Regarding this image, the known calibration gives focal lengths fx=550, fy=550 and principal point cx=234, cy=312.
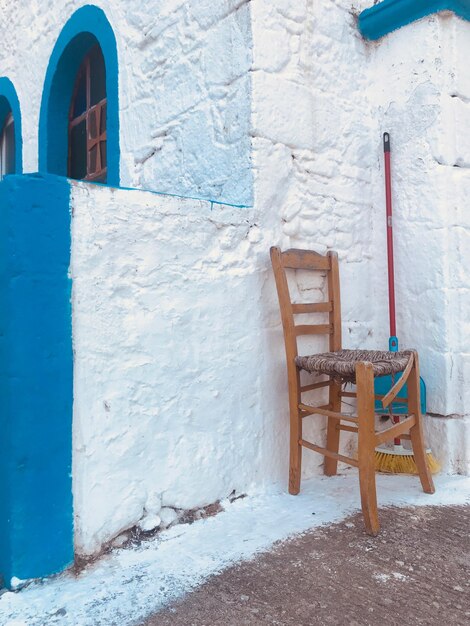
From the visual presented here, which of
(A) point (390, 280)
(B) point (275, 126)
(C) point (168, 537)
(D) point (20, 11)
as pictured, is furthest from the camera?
(D) point (20, 11)

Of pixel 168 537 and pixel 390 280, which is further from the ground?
pixel 390 280

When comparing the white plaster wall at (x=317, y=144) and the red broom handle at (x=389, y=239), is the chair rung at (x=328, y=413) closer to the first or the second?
the white plaster wall at (x=317, y=144)

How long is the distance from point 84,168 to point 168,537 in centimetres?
326

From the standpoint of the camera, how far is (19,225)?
71.0 inches

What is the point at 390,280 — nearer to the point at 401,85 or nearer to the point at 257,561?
the point at 401,85

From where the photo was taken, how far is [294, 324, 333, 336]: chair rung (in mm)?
2564

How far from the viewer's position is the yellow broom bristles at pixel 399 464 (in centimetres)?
276

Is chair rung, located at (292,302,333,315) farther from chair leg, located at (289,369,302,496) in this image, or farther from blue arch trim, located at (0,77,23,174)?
blue arch trim, located at (0,77,23,174)

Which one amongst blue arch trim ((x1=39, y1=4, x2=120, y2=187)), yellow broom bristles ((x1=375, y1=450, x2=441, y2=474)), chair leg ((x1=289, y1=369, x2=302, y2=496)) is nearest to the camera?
chair leg ((x1=289, y1=369, x2=302, y2=496))

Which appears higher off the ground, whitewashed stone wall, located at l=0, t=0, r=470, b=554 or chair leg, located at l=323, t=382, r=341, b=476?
whitewashed stone wall, located at l=0, t=0, r=470, b=554

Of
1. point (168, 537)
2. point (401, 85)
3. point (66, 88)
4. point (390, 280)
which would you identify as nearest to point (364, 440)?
point (168, 537)

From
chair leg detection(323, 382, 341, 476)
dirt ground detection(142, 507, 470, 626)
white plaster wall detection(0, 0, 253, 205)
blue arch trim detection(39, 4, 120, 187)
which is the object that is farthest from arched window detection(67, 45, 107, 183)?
dirt ground detection(142, 507, 470, 626)

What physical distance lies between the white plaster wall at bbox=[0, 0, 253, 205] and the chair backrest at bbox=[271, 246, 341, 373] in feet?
1.09

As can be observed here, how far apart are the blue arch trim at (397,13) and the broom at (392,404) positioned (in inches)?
23.1
